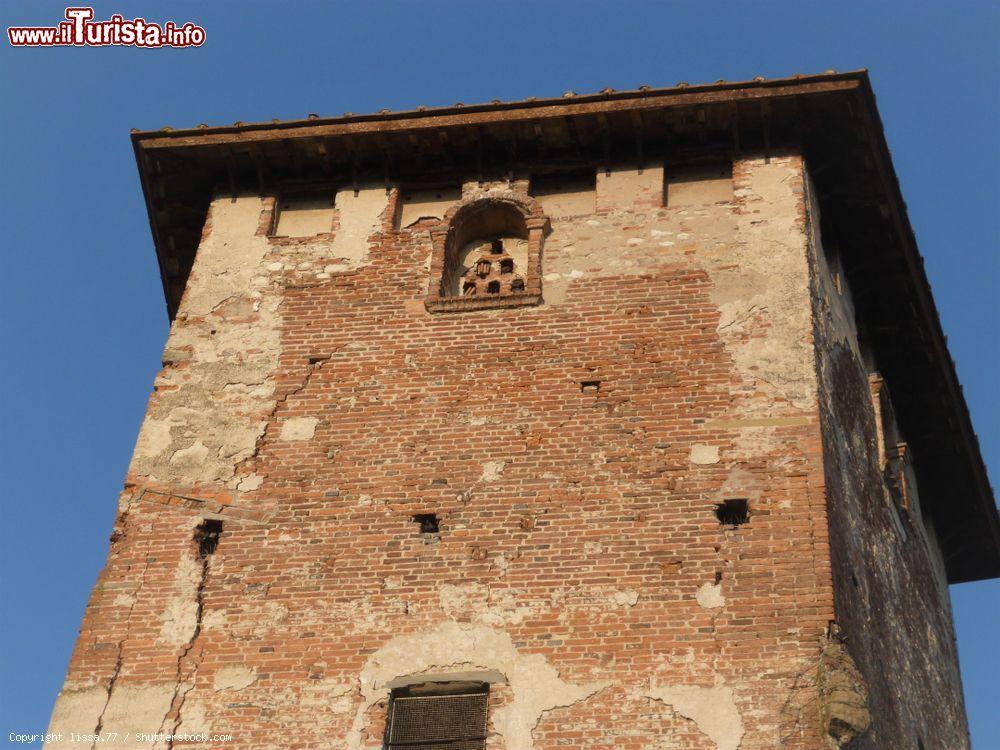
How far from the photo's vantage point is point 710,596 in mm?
11383

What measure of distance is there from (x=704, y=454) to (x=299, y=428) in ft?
11.2

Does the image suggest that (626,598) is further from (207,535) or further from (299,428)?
(207,535)

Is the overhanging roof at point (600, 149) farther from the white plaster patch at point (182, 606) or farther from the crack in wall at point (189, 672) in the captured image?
the crack in wall at point (189, 672)

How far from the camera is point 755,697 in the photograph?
1079cm

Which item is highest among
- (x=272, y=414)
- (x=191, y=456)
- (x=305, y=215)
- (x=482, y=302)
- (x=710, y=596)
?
(x=305, y=215)

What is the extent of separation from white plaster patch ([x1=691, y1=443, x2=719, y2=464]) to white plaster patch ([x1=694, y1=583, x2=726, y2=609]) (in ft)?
3.82

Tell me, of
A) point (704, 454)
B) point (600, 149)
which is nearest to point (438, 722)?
point (704, 454)

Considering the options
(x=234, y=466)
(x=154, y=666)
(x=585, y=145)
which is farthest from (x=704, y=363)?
(x=154, y=666)

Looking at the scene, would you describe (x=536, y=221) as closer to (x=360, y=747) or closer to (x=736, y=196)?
→ (x=736, y=196)

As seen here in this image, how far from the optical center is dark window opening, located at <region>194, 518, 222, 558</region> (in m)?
12.4

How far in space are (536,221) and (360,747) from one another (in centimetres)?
542

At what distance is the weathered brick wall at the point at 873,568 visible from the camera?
40.0 feet

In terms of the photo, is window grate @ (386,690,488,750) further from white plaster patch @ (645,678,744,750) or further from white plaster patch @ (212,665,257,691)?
white plaster patch @ (645,678,744,750)

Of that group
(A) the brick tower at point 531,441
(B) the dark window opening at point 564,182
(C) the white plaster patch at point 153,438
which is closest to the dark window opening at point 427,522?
(A) the brick tower at point 531,441
